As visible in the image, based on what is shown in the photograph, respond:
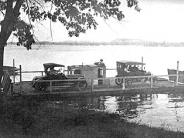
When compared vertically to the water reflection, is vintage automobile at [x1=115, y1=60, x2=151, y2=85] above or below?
above

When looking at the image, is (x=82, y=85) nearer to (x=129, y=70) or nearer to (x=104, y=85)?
(x=104, y=85)

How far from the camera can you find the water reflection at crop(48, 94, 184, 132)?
21.2 m

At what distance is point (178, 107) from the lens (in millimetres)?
25625

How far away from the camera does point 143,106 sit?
2566cm

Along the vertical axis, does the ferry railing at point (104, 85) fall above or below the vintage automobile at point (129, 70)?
below

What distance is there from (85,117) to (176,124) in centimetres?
529

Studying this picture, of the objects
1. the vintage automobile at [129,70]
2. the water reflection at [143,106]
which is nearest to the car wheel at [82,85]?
the water reflection at [143,106]

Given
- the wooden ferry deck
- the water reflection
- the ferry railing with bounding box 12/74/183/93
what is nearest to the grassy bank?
the water reflection

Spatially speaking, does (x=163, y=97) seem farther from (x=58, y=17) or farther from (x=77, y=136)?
(x=77, y=136)

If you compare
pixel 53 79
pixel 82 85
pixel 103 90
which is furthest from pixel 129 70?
pixel 53 79

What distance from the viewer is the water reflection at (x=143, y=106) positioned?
2116 centimetres

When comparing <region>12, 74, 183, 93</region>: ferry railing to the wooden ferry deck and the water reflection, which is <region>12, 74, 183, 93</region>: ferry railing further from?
the water reflection

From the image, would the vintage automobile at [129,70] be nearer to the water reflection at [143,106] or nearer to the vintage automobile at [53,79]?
the water reflection at [143,106]

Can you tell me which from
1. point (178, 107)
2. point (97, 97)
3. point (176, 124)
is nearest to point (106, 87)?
point (97, 97)
